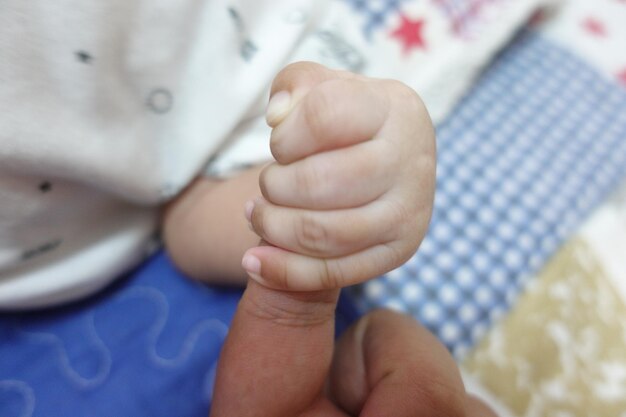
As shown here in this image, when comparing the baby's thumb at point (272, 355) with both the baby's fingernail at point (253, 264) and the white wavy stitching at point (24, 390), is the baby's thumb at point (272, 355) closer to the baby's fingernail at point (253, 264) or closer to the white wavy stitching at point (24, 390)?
the baby's fingernail at point (253, 264)

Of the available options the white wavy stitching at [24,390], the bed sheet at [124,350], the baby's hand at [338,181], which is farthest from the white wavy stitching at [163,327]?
the baby's hand at [338,181]

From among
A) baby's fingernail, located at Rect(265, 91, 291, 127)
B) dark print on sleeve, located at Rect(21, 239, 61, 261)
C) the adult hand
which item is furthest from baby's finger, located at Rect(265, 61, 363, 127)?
dark print on sleeve, located at Rect(21, 239, 61, 261)

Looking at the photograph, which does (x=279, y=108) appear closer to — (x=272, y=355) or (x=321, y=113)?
(x=321, y=113)

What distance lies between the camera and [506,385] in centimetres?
55

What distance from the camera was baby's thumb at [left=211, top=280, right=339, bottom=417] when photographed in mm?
385

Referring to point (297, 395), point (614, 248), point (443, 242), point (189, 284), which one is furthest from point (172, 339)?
point (614, 248)

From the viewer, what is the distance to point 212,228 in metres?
0.51

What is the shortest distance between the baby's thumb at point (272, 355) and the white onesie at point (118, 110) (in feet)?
0.61

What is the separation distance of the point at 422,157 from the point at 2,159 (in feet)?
0.97

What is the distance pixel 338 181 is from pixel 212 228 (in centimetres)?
22

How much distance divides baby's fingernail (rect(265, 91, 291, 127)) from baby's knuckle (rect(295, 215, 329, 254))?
0.06m

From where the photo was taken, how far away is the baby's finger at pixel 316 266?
34 cm

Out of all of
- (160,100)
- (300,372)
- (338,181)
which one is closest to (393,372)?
(300,372)

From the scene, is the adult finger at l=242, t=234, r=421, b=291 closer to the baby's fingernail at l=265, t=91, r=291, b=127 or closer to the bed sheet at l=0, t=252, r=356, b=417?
the baby's fingernail at l=265, t=91, r=291, b=127
